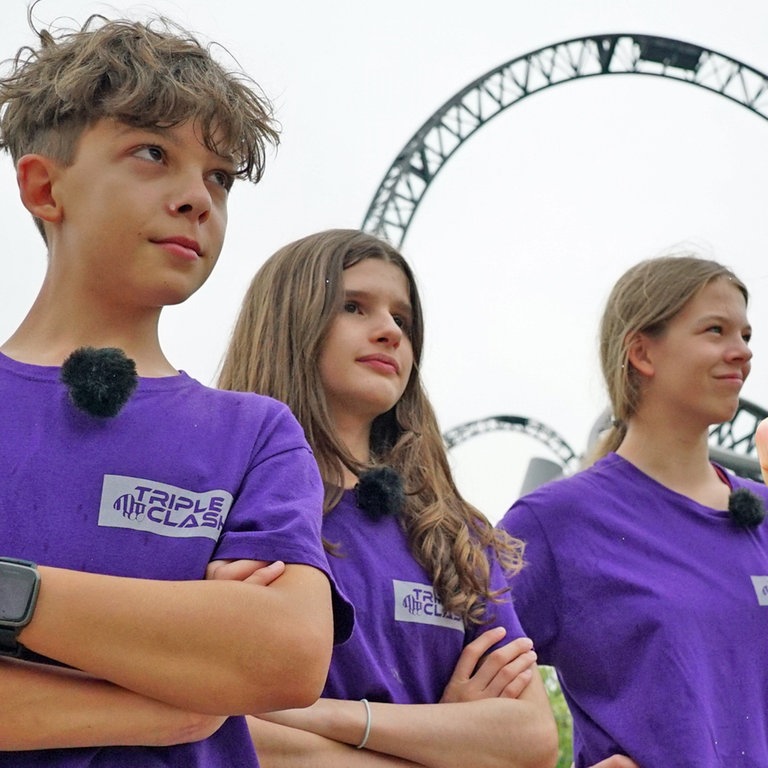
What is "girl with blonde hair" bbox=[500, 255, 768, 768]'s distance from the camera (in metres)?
3.12

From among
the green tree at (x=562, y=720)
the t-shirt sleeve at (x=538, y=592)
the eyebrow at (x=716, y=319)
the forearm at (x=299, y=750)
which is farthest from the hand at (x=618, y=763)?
the green tree at (x=562, y=720)

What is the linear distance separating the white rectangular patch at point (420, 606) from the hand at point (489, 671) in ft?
0.21

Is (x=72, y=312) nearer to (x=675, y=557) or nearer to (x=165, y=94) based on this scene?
(x=165, y=94)

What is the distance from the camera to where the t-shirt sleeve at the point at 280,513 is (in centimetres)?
182

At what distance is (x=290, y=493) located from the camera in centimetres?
191

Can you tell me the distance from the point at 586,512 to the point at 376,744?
1220mm

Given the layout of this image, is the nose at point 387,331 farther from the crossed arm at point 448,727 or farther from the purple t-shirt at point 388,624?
the crossed arm at point 448,727

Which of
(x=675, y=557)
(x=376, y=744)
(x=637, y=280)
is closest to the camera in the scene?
(x=376, y=744)

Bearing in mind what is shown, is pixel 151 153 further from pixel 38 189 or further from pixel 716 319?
pixel 716 319

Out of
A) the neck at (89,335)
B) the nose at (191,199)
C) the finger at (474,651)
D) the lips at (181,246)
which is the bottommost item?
the finger at (474,651)

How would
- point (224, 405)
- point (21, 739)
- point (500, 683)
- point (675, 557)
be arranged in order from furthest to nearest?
1. point (675, 557)
2. point (500, 683)
3. point (224, 405)
4. point (21, 739)

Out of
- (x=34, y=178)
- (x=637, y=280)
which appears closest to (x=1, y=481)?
(x=34, y=178)

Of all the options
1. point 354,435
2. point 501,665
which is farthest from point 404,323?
point 501,665

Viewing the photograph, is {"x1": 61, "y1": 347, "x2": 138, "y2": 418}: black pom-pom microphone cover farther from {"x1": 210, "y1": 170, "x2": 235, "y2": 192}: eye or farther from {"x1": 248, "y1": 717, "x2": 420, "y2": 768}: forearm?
{"x1": 248, "y1": 717, "x2": 420, "y2": 768}: forearm
